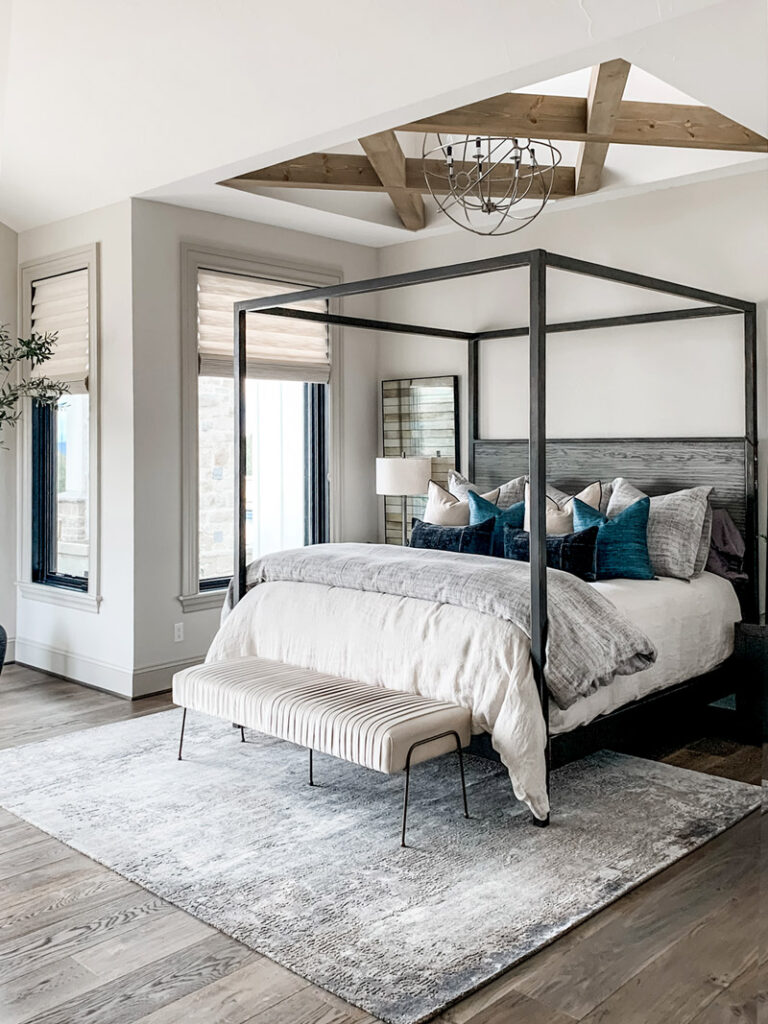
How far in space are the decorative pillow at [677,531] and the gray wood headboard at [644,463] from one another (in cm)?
14

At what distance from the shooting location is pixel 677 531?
14.5ft

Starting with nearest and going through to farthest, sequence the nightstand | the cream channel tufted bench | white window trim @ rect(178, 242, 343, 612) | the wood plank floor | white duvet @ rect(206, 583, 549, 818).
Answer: the wood plank floor < the cream channel tufted bench < white duvet @ rect(206, 583, 549, 818) < the nightstand < white window trim @ rect(178, 242, 343, 612)

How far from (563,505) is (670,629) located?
3.24 ft

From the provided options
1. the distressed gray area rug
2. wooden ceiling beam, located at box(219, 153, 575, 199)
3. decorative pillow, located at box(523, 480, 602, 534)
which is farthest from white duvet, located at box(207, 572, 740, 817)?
wooden ceiling beam, located at box(219, 153, 575, 199)

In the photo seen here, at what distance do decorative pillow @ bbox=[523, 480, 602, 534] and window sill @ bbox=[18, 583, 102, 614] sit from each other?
2.36 meters

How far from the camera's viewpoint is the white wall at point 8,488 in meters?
5.64

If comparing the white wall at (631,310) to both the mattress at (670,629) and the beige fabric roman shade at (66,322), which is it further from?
the beige fabric roman shade at (66,322)

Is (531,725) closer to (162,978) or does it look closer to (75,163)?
(162,978)

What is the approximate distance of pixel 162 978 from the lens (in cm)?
238

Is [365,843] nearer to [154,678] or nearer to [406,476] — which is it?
[154,678]

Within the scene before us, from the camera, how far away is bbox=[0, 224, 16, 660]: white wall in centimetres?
564

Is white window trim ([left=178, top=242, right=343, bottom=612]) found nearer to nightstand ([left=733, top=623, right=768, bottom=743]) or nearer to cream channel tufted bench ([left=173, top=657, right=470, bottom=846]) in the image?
cream channel tufted bench ([left=173, top=657, right=470, bottom=846])

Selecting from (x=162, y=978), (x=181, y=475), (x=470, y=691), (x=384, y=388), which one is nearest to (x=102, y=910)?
(x=162, y=978)

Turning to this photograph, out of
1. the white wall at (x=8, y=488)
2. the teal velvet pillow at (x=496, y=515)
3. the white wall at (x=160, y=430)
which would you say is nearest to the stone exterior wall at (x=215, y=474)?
the white wall at (x=160, y=430)
